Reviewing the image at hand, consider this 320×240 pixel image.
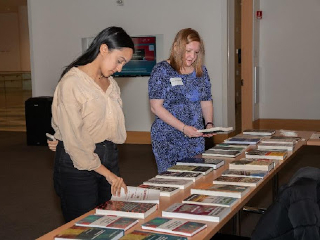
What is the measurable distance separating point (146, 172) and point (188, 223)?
15.3 feet

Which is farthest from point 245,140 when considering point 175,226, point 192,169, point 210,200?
point 175,226

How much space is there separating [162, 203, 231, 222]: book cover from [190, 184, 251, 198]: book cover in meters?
0.22

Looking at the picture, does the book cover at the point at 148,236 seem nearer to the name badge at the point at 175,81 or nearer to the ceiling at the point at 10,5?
the name badge at the point at 175,81

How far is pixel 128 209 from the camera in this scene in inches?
90.2

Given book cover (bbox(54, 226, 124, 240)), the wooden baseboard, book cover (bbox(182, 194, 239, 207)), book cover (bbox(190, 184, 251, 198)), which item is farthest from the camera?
the wooden baseboard

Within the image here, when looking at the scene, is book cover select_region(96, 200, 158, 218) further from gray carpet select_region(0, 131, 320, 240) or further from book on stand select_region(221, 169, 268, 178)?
gray carpet select_region(0, 131, 320, 240)

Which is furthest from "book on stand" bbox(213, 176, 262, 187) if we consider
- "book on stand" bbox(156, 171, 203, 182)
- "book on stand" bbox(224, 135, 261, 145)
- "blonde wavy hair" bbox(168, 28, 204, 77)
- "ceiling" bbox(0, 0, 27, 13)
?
"ceiling" bbox(0, 0, 27, 13)

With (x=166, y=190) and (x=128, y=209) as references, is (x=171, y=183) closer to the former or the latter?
(x=166, y=190)

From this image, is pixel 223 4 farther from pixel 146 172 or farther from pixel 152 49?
pixel 146 172

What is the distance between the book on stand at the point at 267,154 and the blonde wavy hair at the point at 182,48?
28.1 inches

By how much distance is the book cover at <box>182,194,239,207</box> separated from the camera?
2.38 m

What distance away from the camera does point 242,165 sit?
3195 millimetres

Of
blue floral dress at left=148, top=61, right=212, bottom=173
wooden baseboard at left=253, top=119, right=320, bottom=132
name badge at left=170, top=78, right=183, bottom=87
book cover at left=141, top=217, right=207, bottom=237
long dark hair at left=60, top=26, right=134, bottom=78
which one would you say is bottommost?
wooden baseboard at left=253, top=119, right=320, bottom=132

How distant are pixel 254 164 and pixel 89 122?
1208 mm
